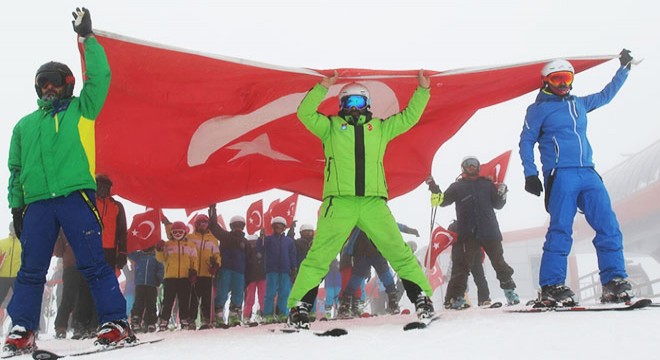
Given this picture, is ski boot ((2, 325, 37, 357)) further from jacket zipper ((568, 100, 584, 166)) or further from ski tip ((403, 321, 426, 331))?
jacket zipper ((568, 100, 584, 166))

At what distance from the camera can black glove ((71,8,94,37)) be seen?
3727mm

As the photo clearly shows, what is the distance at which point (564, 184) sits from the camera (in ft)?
14.6

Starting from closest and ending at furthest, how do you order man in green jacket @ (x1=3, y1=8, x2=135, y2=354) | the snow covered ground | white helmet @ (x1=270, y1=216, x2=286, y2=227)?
the snow covered ground < man in green jacket @ (x1=3, y1=8, x2=135, y2=354) < white helmet @ (x1=270, y1=216, x2=286, y2=227)

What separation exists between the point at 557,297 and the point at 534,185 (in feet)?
3.11

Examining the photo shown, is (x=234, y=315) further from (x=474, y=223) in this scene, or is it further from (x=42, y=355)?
(x=42, y=355)

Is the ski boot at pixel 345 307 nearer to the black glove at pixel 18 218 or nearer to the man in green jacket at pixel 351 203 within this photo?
the man in green jacket at pixel 351 203

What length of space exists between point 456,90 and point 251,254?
4.72m

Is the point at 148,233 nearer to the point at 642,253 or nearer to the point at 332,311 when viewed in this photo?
the point at 332,311

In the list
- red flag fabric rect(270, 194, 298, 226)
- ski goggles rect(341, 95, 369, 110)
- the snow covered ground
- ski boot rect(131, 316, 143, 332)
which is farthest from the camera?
red flag fabric rect(270, 194, 298, 226)

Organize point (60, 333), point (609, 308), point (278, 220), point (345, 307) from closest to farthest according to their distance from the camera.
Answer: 1. point (609, 308)
2. point (60, 333)
3. point (345, 307)
4. point (278, 220)

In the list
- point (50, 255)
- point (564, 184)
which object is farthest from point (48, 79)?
point (564, 184)

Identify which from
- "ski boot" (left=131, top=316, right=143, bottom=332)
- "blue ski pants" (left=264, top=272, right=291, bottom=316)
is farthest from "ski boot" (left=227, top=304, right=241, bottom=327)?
"ski boot" (left=131, top=316, right=143, bottom=332)

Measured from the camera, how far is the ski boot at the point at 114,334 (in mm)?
3406

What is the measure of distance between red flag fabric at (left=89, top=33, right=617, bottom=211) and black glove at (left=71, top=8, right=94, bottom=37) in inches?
19.0
